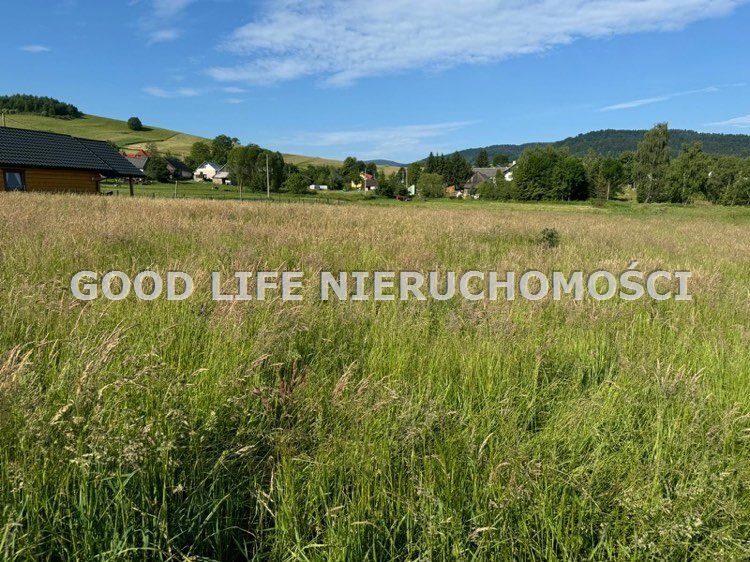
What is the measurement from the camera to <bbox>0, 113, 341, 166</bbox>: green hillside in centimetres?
11088

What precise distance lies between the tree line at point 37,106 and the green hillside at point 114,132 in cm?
363

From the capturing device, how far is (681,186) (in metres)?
67.9

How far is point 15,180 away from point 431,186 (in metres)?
69.4

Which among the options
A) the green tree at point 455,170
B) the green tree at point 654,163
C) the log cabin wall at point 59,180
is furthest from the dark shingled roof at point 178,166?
the green tree at point 654,163

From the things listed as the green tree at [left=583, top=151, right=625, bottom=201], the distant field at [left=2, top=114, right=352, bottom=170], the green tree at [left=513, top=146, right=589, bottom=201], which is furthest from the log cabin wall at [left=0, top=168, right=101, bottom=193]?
the distant field at [left=2, top=114, right=352, bottom=170]

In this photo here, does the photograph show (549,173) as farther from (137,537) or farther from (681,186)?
(137,537)

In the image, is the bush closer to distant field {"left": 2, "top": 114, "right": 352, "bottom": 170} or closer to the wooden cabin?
the wooden cabin

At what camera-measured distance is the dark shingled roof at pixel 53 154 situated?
2589cm

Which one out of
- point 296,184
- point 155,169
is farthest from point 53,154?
point 155,169

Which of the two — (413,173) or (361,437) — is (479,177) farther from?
(361,437)

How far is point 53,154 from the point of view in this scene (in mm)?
27891

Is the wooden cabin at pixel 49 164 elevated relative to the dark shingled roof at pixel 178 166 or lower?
lower

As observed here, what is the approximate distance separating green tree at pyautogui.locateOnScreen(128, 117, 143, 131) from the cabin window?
448ft

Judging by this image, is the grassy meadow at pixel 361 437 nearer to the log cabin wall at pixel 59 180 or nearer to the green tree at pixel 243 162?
the log cabin wall at pixel 59 180
